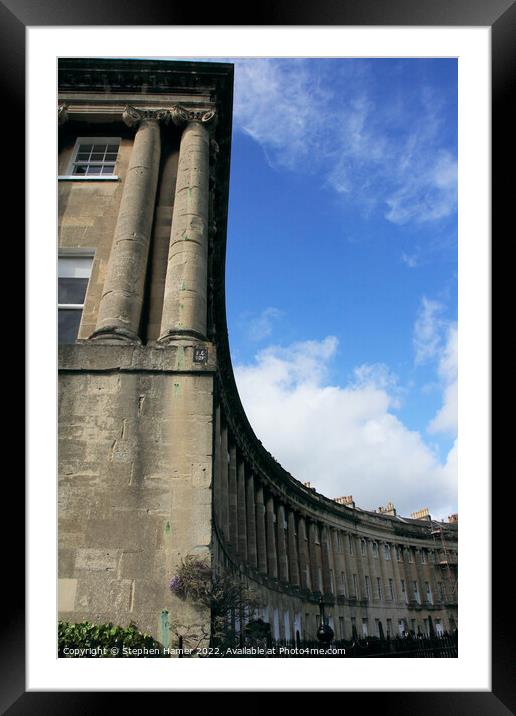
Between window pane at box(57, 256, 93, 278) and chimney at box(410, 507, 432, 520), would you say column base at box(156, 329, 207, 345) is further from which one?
chimney at box(410, 507, 432, 520)

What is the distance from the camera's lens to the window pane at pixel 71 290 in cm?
1197

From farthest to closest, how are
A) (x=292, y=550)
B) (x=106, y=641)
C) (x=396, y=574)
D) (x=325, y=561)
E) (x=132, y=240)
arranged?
(x=396, y=574)
(x=325, y=561)
(x=292, y=550)
(x=132, y=240)
(x=106, y=641)

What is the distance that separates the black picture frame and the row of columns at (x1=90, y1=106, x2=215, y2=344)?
450 cm

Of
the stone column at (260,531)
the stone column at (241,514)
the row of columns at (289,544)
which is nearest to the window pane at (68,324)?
the row of columns at (289,544)

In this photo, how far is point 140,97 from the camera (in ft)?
47.8

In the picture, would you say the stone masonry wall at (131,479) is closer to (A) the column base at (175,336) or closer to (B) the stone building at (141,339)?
(B) the stone building at (141,339)

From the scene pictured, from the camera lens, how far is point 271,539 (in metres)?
29.8

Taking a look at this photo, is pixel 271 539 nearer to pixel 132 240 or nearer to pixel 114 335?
pixel 132 240

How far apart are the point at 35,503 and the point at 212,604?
3.02 m

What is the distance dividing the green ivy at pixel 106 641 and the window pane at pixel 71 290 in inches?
251

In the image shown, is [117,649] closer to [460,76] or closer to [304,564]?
[460,76]

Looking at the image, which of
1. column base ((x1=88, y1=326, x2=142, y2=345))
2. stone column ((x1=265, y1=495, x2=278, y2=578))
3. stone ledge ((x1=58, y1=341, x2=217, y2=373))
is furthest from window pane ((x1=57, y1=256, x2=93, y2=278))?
stone column ((x1=265, y1=495, x2=278, y2=578))

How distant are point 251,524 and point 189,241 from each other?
1657 centimetres

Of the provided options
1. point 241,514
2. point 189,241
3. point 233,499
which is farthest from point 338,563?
point 189,241
